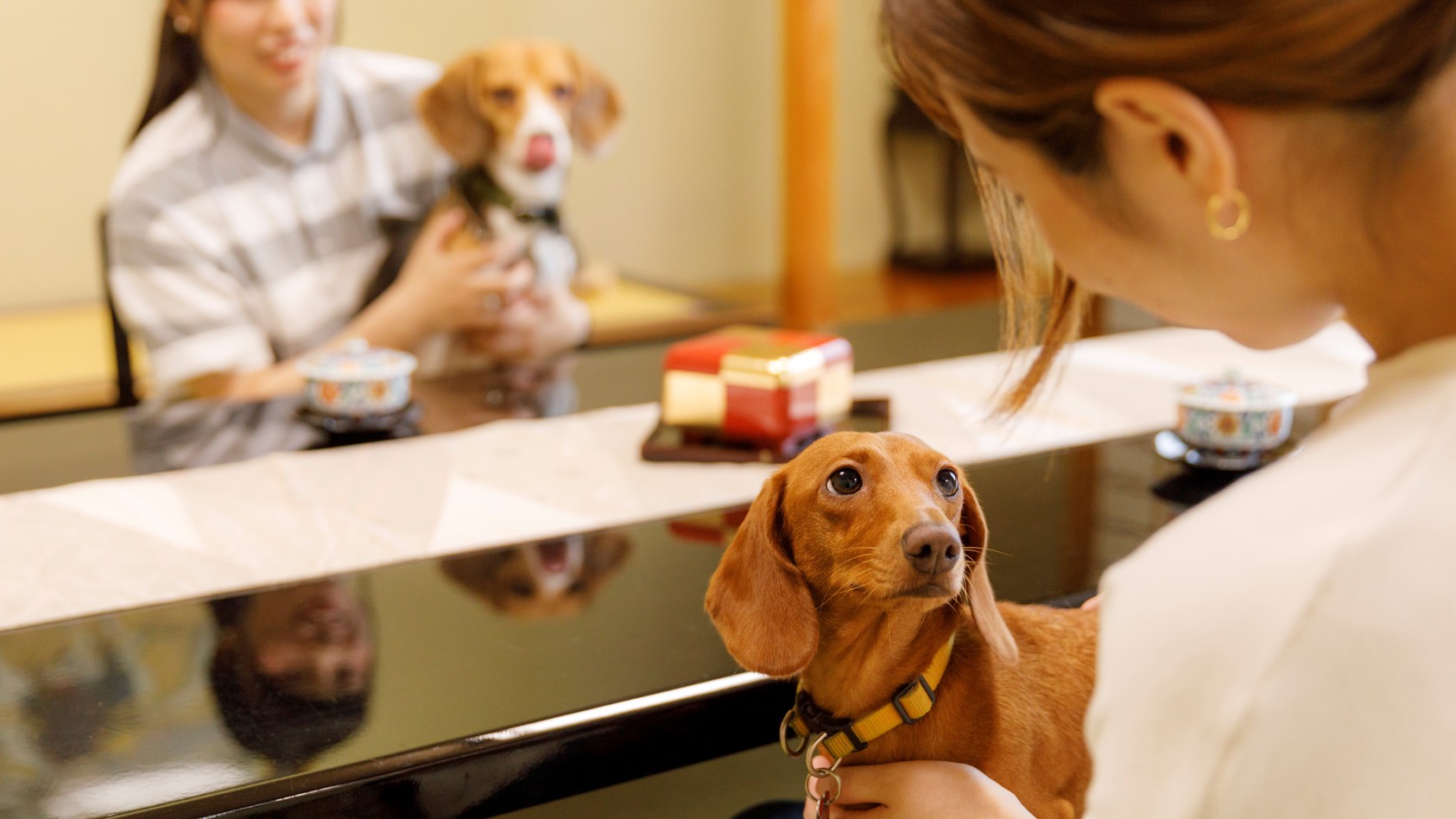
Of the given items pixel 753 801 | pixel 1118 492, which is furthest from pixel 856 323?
pixel 753 801

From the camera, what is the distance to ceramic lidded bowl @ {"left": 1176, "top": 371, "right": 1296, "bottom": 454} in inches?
47.6

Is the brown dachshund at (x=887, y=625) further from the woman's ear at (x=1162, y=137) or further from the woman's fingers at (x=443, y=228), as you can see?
the woman's fingers at (x=443, y=228)

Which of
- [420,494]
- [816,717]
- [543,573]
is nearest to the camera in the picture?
[816,717]

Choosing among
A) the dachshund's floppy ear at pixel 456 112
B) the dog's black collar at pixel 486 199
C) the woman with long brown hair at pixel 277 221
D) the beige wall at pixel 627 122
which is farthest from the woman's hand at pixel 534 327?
the beige wall at pixel 627 122

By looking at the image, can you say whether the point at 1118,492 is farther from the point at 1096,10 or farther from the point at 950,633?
the point at 1096,10

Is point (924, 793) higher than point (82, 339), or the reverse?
point (924, 793)

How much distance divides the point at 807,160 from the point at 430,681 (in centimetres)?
277

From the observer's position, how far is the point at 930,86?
1.72 ft

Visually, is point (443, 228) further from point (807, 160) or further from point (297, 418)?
point (807, 160)

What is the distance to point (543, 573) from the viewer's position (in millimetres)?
1004

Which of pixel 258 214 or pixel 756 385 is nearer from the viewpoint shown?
pixel 756 385

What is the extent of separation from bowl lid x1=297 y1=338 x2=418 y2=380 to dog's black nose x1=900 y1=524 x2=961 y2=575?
91 cm

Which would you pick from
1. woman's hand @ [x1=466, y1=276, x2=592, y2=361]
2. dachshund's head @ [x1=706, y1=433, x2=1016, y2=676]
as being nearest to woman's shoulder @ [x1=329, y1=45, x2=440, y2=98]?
woman's hand @ [x1=466, y1=276, x2=592, y2=361]

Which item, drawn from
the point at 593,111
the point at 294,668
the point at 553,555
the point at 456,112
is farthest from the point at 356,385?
the point at 593,111
